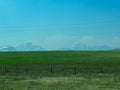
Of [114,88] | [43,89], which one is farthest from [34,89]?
[114,88]

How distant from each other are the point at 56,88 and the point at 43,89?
1352mm

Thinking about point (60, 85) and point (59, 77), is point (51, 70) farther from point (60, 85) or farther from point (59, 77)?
point (60, 85)

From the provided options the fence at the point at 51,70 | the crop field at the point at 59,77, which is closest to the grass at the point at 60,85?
the crop field at the point at 59,77

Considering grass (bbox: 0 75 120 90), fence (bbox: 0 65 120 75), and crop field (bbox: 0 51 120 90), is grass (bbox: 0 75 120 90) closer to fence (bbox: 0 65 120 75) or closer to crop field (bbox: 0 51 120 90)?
crop field (bbox: 0 51 120 90)

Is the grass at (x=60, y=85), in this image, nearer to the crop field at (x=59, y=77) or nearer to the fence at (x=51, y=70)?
the crop field at (x=59, y=77)

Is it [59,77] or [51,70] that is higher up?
[51,70]

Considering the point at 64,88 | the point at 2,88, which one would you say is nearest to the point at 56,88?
the point at 64,88

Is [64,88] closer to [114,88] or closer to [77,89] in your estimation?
[77,89]

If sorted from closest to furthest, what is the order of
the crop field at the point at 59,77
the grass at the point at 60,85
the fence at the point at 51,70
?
the grass at the point at 60,85 → the crop field at the point at 59,77 → the fence at the point at 51,70

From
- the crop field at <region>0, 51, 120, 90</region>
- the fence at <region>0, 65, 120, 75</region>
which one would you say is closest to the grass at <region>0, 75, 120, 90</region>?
the crop field at <region>0, 51, 120, 90</region>

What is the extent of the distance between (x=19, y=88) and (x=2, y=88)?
168 centimetres

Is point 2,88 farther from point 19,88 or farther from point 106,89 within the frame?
point 106,89

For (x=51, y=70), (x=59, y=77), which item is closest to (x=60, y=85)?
→ (x=59, y=77)

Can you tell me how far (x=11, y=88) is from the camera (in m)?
32.9
